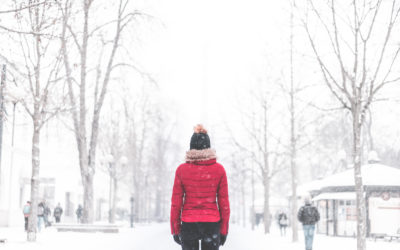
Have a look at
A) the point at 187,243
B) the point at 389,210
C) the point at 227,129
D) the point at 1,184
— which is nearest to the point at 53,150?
the point at 1,184

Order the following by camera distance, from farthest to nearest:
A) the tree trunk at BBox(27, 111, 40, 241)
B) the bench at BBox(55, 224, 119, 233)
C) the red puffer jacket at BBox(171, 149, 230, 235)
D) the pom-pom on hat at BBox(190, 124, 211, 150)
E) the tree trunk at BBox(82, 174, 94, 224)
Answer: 1. the tree trunk at BBox(82, 174, 94, 224)
2. the bench at BBox(55, 224, 119, 233)
3. the tree trunk at BBox(27, 111, 40, 241)
4. the pom-pom on hat at BBox(190, 124, 211, 150)
5. the red puffer jacket at BBox(171, 149, 230, 235)

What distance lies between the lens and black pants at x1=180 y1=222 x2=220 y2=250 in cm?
611

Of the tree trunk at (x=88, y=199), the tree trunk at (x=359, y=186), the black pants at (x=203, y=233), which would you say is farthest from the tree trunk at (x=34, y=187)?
the black pants at (x=203, y=233)

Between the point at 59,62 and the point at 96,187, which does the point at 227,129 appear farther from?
the point at 96,187

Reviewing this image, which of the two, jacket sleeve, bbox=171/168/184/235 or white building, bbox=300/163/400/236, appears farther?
white building, bbox=300/163/400/236

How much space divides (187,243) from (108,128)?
4090cm

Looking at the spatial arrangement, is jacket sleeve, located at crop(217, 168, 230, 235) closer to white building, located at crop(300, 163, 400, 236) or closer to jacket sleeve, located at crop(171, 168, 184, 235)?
jacket sleeve, located at crop(171, 168, 184, 235)

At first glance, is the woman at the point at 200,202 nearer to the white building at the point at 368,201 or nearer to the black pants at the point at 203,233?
the black pants at the point at 203,233

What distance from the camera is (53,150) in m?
49.8

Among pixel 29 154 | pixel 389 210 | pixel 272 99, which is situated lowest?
pixel 389 210

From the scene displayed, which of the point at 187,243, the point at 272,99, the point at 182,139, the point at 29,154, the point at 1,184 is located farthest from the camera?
the point at 182,139

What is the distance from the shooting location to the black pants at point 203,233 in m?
6.11

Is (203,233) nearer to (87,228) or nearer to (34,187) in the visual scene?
(34,187)

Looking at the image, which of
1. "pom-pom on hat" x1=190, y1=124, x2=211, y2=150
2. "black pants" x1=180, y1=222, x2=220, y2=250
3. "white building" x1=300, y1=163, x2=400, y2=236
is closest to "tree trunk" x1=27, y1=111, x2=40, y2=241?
"pom-pom on hat" x1=190, y1=124, x2=211, y2=150
